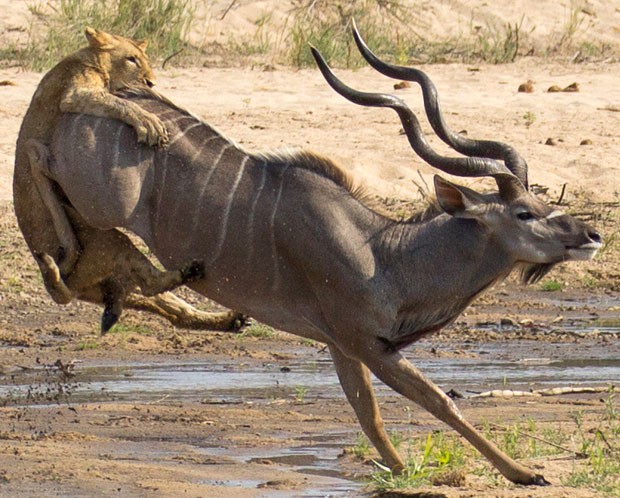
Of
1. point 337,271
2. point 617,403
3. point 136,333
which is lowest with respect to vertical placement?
point 136,333

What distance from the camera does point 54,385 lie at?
7.86 m

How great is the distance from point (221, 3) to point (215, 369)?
7.56m

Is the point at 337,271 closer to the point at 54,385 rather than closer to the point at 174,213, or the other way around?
A: the point at 174,213

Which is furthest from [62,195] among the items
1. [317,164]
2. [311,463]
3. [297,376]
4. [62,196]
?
[297,376]

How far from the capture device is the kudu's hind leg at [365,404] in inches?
257

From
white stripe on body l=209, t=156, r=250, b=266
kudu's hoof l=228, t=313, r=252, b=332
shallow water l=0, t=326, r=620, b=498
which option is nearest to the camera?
white stripe on body l=209, t=156, r=250, b=266

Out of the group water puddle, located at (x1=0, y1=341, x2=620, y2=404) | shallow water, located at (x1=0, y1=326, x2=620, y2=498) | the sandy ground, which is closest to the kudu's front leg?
the sandy ground

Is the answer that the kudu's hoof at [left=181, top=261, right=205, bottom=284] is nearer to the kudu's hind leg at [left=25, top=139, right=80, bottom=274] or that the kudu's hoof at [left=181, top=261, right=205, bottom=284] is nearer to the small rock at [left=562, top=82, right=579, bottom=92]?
the kudu's hind leg at [left=25, top=139, right=80, bottom=274]

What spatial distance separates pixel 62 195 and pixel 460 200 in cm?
150

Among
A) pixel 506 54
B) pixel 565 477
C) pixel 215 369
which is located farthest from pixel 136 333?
pixel 506 54

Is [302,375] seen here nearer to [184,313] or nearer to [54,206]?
[184,313]

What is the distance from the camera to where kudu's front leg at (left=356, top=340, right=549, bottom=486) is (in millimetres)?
6082

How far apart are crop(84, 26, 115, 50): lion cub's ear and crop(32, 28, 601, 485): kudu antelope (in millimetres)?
203

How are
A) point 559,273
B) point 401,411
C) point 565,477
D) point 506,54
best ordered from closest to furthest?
point 565,477, point 401,411, point 559,273, point 506,54
